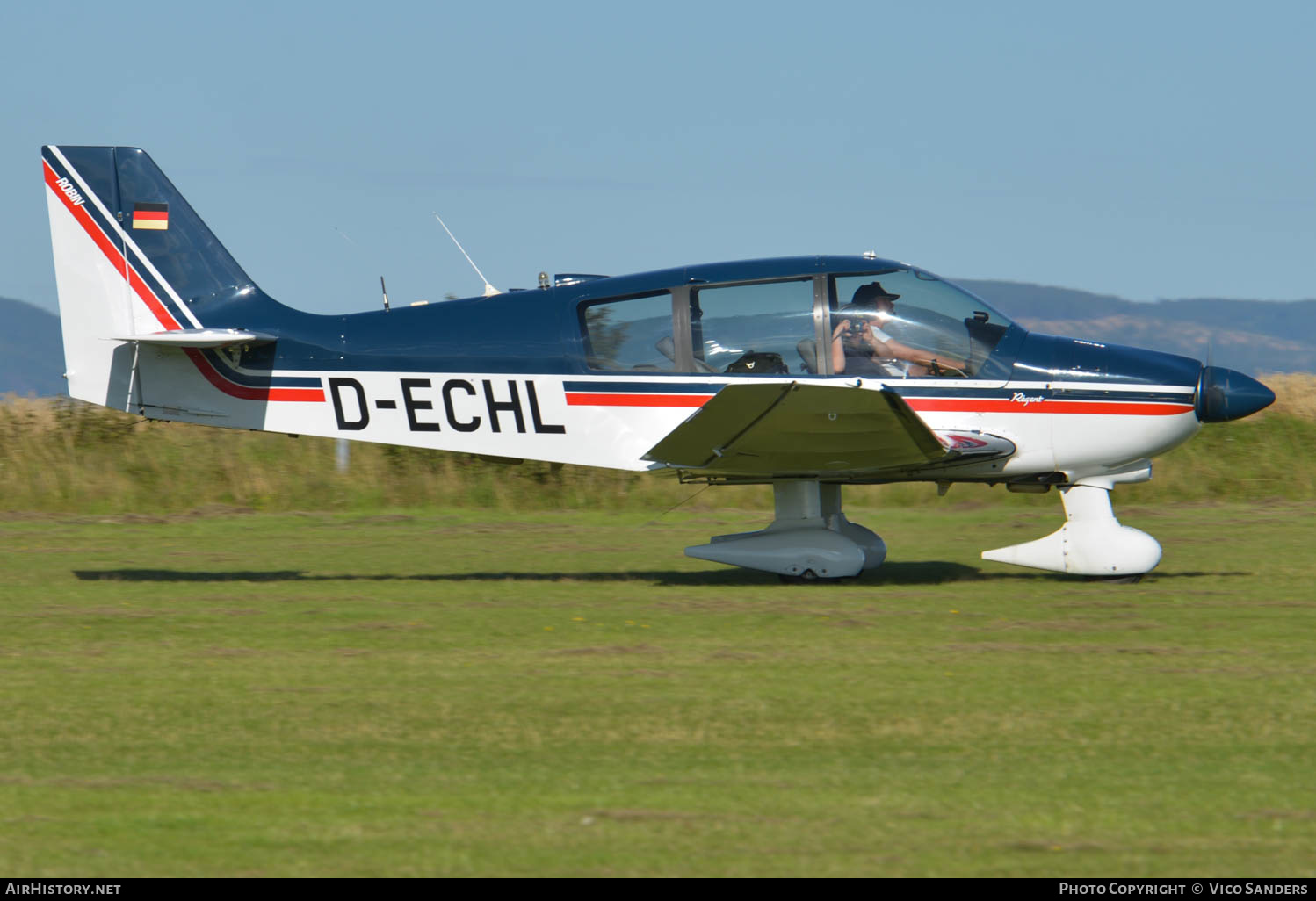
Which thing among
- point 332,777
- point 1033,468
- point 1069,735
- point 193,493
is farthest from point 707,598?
point 193,493

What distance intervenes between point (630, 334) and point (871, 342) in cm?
167

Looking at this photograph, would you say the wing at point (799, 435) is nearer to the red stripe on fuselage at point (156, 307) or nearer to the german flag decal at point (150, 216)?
the red stripe on fuselage at point (156, 307)

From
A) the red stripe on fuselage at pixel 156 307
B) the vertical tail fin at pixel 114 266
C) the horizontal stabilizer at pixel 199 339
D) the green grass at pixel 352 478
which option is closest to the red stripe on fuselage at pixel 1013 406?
the red stripe on fuselage at pixel 156 307

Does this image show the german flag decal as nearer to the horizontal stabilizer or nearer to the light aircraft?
the light aircraft

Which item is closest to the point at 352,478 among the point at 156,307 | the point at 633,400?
the point at 156,307

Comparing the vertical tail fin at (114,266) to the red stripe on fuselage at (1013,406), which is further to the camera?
the vertical tail fin at (114,266)

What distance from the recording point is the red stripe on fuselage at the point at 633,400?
29.2ft

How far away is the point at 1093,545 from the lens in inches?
350

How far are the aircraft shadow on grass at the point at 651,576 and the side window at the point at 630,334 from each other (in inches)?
64.3

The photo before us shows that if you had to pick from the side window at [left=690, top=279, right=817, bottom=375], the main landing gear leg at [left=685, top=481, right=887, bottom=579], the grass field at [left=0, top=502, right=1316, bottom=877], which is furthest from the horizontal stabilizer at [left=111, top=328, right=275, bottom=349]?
the main landing gear leg at [left=685, top=481, right=887, bottom=579]

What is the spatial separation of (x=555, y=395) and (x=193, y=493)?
7.15 m

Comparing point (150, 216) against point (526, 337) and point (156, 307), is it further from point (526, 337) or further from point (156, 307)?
point (526, 337)

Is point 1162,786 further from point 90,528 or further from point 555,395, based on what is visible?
point 90,528

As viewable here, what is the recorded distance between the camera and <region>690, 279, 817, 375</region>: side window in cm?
873
